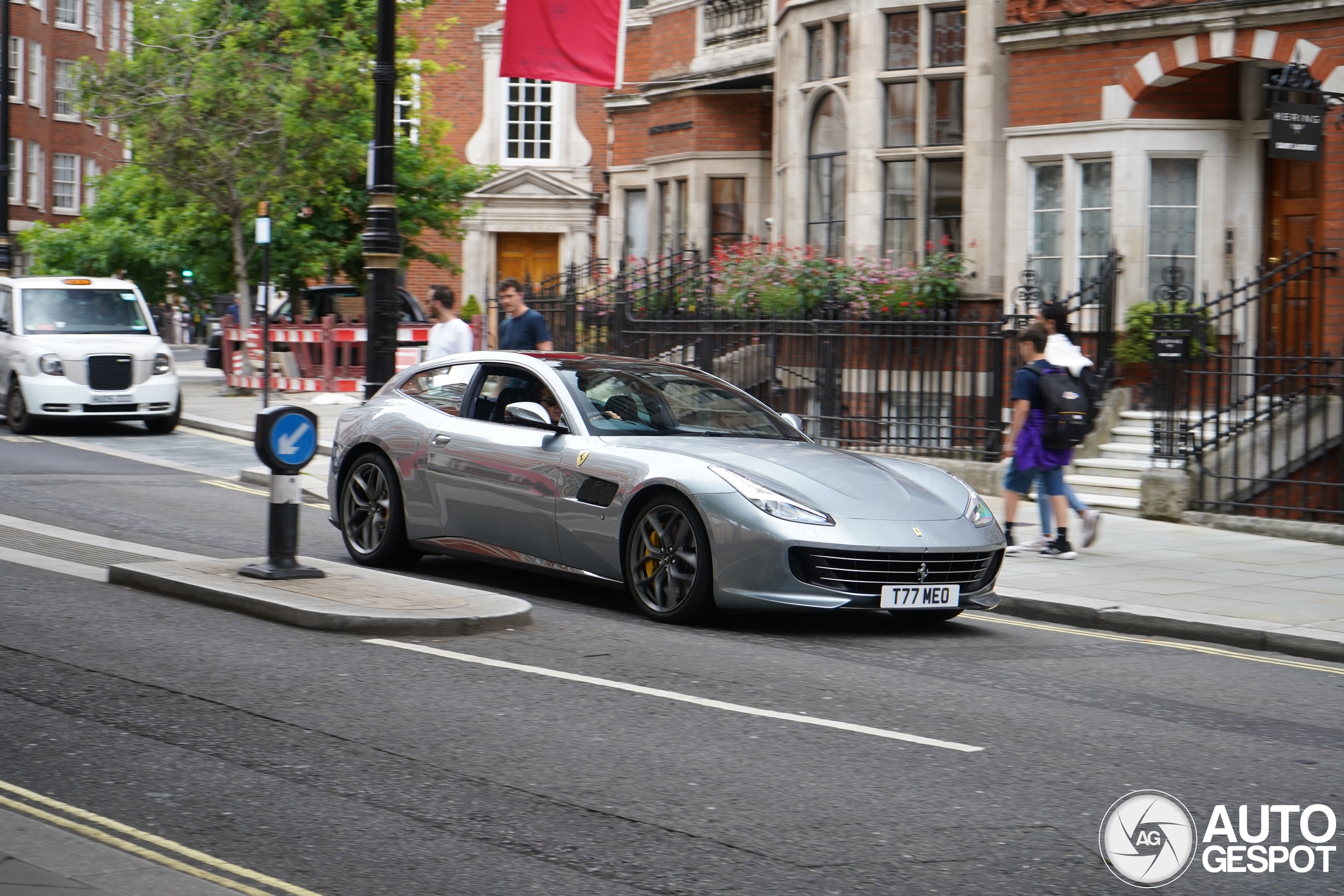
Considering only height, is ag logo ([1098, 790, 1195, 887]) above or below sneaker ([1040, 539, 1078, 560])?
below

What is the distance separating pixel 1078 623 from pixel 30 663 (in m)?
5.77

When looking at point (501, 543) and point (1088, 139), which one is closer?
point (501, 543)

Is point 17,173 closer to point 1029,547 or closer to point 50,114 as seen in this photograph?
point 50,114

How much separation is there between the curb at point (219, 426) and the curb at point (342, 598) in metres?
10.3

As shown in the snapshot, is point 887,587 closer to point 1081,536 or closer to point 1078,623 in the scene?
point 1078,623

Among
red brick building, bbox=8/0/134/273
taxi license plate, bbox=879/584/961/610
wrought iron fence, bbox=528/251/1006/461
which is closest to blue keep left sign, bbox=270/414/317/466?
taxi license plate, bbox=879/584/961/610

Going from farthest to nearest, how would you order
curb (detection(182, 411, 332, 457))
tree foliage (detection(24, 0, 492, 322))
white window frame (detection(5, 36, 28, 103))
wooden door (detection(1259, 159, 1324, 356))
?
white window frame (detection(5, 36, 28, 103)), tree foliage (detection(24, 0, 492, 322)), curb (detection(182, 411, 332, 457)), wooden door (detection(1259, 159, 1324, 356))

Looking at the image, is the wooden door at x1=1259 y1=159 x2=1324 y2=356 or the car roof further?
the car roof

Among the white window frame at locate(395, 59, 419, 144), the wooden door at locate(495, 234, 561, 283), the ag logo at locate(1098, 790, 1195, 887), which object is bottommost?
the ag logo at locate(1098, 790, 1195, 887)

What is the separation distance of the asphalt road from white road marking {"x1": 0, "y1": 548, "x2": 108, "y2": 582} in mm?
423

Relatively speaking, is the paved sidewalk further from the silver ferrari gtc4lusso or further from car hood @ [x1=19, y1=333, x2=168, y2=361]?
car hood @ [x1=19, y1=333, x2=168, y2=361]

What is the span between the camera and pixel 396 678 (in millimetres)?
7027

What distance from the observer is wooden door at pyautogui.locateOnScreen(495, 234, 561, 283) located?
1508 inches

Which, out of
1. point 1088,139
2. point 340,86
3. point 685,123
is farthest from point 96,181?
point 1088,139
